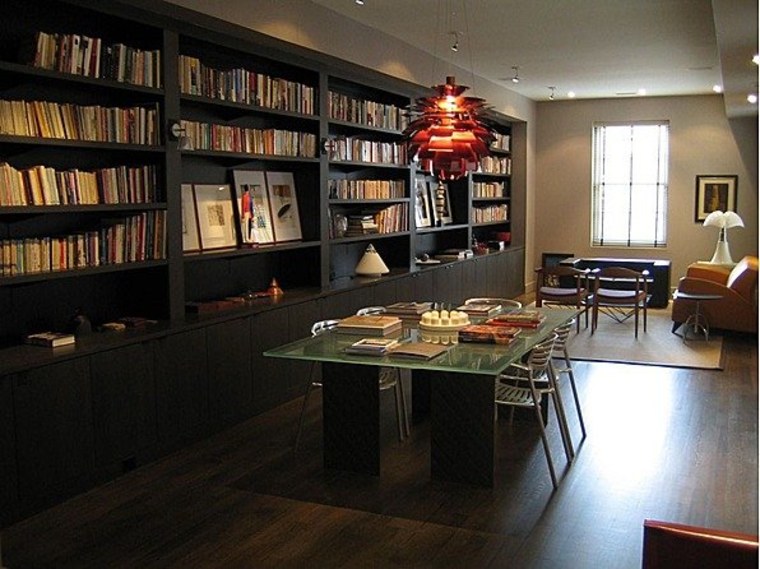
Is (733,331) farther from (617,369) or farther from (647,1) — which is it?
(647,1)

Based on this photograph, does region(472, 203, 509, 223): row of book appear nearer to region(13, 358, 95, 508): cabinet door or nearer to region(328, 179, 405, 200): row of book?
region(328, 179, 405, 200): row of book

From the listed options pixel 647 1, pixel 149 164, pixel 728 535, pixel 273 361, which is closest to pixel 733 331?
pixel 647 1

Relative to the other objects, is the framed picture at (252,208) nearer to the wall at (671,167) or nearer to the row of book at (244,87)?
the row of book at (244,87)

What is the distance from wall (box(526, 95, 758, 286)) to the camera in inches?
476

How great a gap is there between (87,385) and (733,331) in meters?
7.15

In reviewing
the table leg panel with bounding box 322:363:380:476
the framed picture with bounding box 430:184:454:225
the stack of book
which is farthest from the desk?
the framed picture with bounding box 430:184:454:225

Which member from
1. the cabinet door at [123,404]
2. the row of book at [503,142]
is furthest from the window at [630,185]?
the cabinet door at [123,404]

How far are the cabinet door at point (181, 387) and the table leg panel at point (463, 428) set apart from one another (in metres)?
1.53

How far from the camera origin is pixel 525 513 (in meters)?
4.17

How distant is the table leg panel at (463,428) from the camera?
177 inches

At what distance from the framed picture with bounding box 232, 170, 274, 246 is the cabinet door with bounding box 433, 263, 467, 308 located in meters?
2.76

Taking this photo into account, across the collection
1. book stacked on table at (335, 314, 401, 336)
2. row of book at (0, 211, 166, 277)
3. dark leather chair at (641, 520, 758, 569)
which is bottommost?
dark leather chair at (641, 520, 758, 569)

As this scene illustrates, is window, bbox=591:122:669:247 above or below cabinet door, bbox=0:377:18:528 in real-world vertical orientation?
above

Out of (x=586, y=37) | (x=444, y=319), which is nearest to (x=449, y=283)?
(x=586, y=37)
